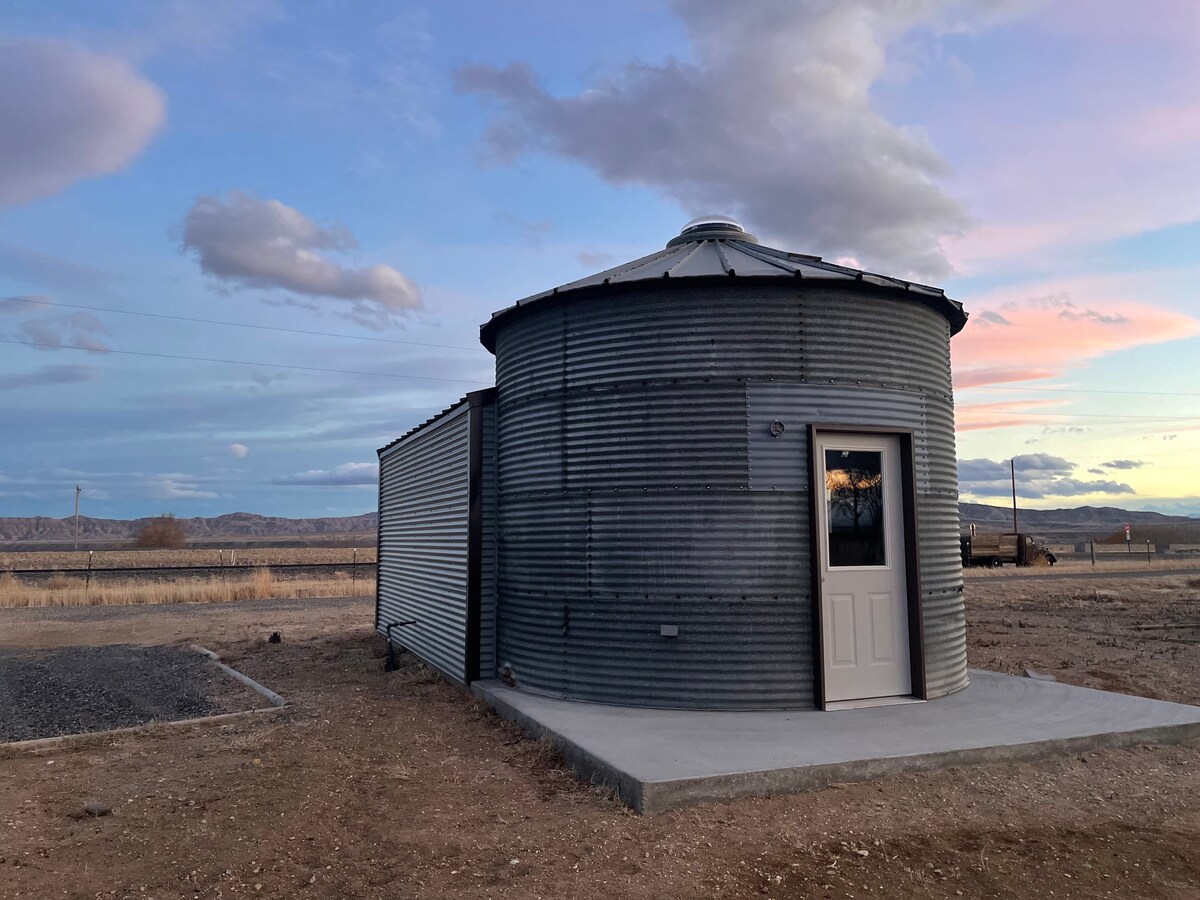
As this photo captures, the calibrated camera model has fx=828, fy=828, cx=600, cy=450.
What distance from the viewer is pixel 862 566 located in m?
7.50

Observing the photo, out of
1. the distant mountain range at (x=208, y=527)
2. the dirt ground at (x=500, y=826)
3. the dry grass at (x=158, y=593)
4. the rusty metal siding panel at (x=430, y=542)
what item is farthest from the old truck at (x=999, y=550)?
the distant mountain range at (x=208, y=527)

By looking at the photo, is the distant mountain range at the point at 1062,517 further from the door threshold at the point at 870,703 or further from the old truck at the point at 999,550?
the door threshold at the point at 870,703

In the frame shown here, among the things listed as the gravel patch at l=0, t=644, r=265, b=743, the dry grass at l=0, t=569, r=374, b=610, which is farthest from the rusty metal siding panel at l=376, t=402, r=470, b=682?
the dry grass at l=0, t=569, r=374, b=610

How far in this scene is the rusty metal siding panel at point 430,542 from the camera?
940 centimetres

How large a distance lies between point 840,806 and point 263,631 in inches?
Result: 523

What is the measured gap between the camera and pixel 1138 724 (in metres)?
6.55

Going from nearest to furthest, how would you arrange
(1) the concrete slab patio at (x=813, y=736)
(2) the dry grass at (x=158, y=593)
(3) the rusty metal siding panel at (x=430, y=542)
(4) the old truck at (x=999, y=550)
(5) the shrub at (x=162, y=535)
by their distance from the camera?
(1) the concrete slab patio at (x=813, y=736) < (3) the rusty metal siding panel at (x=430, y=542) < (2) the dry grass at (x=158, y=593) < (4) the old truck at (x=999, y=550) < (5) the shrub at (x=162, y=535)

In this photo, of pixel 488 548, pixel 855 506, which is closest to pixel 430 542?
pixel 488 548

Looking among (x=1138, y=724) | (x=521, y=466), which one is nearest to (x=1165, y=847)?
(x=1138, y=724)

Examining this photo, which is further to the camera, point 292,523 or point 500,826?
point 292,523

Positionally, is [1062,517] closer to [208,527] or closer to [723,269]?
[208,527]

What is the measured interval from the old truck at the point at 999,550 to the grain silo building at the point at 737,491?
31.4 metres

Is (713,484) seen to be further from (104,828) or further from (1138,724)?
(104,828)

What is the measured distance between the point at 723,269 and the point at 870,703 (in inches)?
162
